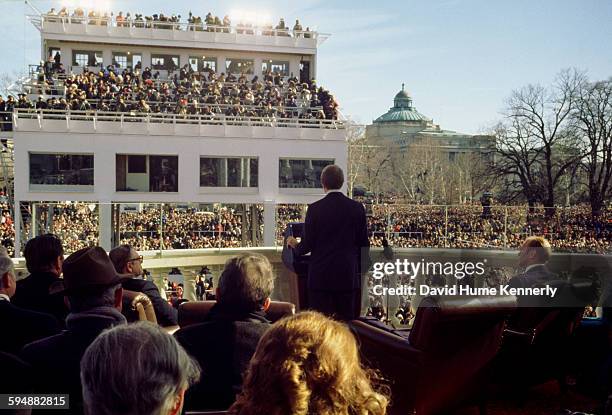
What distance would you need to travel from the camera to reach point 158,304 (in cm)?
591

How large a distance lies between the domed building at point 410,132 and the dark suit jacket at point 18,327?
78636 mm

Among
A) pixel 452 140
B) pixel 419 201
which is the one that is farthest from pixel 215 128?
pixel 452 140

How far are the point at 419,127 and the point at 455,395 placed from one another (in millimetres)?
119649

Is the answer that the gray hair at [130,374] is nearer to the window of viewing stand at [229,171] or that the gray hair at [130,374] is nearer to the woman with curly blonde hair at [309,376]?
the woman with curly blonde hair at [309,376]

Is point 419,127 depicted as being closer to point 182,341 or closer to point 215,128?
point 215,128

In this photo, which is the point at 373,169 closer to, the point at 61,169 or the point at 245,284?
the point at 61,169

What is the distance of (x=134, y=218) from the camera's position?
39.3 meters

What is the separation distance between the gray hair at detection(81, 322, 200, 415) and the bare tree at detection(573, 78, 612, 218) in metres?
47.5

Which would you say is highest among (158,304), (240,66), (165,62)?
(165,62)

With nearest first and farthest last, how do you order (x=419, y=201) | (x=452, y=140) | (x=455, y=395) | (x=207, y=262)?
(x=455, y=395), (x=207, y=262), (x=419, y=201), (x=452, y=140)

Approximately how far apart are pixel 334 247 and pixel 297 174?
104ft

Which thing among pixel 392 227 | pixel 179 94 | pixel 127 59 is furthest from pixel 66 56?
pixel 392 227

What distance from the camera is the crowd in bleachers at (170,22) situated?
44469 millimetres

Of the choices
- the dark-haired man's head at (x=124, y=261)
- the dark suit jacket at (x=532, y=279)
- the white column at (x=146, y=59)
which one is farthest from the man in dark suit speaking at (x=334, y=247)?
the white column at (x=146, y=59)
